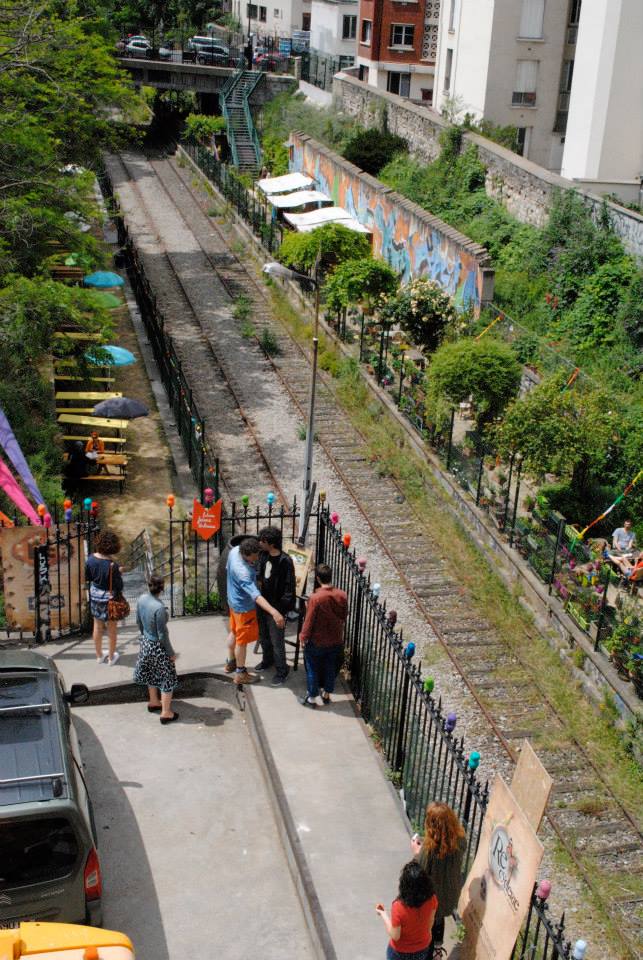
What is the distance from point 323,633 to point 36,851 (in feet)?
12.7

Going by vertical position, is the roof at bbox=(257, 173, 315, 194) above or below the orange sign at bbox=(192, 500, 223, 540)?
above

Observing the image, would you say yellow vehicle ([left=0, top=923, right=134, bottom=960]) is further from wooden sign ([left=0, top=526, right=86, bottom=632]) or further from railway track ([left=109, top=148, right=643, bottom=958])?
wooden sign ([left=0, top=526, right=86, bottom=632])

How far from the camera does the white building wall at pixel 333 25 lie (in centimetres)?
5647

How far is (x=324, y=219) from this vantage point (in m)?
33.2

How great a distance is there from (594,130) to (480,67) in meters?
8.76

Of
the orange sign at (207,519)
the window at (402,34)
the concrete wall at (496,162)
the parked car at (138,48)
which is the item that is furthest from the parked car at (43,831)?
the parked car at (138,48)

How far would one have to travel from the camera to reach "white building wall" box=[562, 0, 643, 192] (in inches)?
1209

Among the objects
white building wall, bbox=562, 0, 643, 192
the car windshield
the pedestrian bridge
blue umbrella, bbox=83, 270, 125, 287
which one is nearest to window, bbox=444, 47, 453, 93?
white building wall, bbox=562, 0, 643, 192

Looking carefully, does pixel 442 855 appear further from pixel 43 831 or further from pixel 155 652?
pixel 155 652

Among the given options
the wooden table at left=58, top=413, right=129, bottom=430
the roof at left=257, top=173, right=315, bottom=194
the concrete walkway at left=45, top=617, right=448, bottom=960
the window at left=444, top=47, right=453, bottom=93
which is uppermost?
the window at left=444, top=47, right=453, bottom=93

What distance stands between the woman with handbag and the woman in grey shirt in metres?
0.71

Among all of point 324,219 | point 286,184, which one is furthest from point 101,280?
point 286,184

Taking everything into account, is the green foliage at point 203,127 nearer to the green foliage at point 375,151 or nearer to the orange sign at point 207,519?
the green foliage at point 375,151

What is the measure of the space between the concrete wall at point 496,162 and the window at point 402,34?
5.24m
